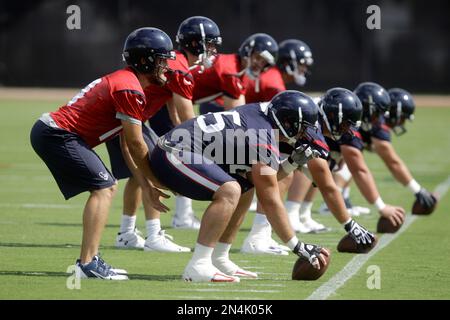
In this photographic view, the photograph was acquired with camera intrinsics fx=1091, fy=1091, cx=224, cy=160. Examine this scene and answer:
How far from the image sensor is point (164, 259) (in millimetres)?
8867

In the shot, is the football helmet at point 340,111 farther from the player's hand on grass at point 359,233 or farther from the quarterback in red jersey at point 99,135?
the quarterback in red jersey at point 99,135

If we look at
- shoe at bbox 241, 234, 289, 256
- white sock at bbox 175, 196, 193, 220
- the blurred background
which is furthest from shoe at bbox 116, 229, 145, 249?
the blurred background

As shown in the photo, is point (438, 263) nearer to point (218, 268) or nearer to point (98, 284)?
point (218, 268)

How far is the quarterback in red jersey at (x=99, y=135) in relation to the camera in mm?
7656

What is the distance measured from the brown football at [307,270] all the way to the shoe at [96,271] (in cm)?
122

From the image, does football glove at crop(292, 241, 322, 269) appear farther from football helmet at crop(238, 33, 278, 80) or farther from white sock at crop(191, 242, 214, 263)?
football helmet at crop(238, 33, 278, 80)

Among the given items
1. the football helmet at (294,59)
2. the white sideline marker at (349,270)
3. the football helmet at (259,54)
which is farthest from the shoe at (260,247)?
the football helmet at (294,59)

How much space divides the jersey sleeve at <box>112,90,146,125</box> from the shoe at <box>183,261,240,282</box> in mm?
1084

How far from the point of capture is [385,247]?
962 centimetres

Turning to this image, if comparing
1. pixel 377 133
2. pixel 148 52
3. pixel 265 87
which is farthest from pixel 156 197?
pixel 377 133

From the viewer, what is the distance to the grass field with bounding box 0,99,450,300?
7281 mm

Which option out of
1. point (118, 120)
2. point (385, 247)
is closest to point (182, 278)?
point (118, 120)

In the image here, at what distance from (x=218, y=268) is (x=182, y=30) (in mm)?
2785

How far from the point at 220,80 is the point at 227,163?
317cm
